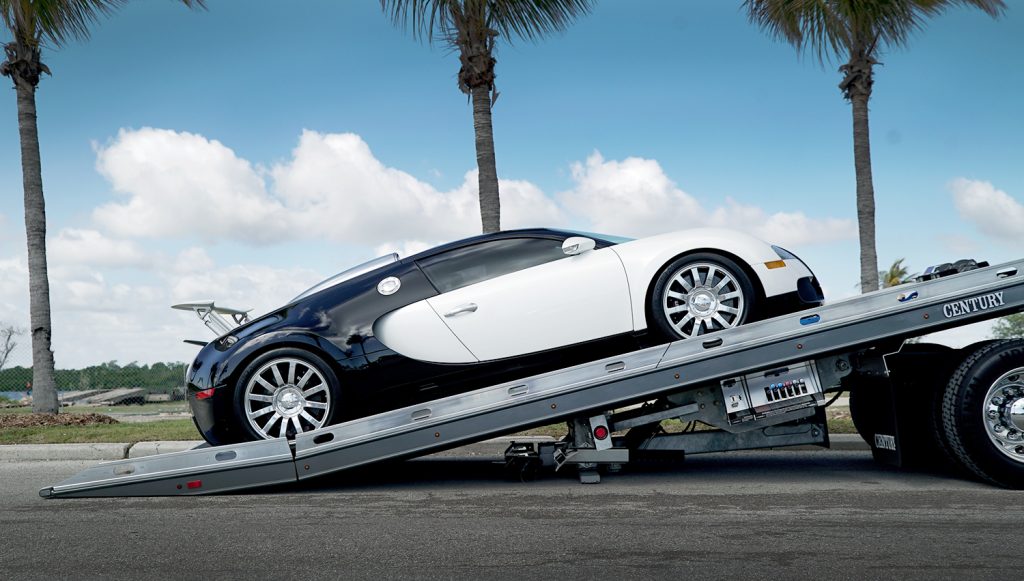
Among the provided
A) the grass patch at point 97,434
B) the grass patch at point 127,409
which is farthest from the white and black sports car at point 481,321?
the grass patch at point 127,409

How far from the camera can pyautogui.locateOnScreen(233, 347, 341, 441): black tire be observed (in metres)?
5.93

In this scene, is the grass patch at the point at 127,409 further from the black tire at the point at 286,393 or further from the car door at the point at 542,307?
the car door at the point at 542,307

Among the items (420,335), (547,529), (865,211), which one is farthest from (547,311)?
(865,211)

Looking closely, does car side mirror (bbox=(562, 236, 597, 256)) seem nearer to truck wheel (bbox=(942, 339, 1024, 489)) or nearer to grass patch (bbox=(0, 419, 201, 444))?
truck wheel (bbox=(942, 339, 1024, 489))

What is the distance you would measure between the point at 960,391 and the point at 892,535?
157 cm

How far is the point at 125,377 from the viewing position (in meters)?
15.8

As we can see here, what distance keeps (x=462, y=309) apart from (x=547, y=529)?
172 centimetres

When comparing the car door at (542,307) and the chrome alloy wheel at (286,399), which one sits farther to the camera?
the chrome alloy wheel at (286,399)

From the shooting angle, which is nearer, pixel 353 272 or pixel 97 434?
pixel 353 272

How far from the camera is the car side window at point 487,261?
602cm

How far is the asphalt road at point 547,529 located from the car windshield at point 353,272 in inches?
56.6

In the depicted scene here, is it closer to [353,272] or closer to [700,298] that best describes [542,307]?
[700,298]

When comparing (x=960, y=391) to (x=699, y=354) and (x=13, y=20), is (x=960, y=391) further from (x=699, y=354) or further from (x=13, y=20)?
(x=13, y=20)

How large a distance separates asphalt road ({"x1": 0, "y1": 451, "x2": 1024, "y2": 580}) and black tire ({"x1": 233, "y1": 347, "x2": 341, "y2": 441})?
0.49 m
